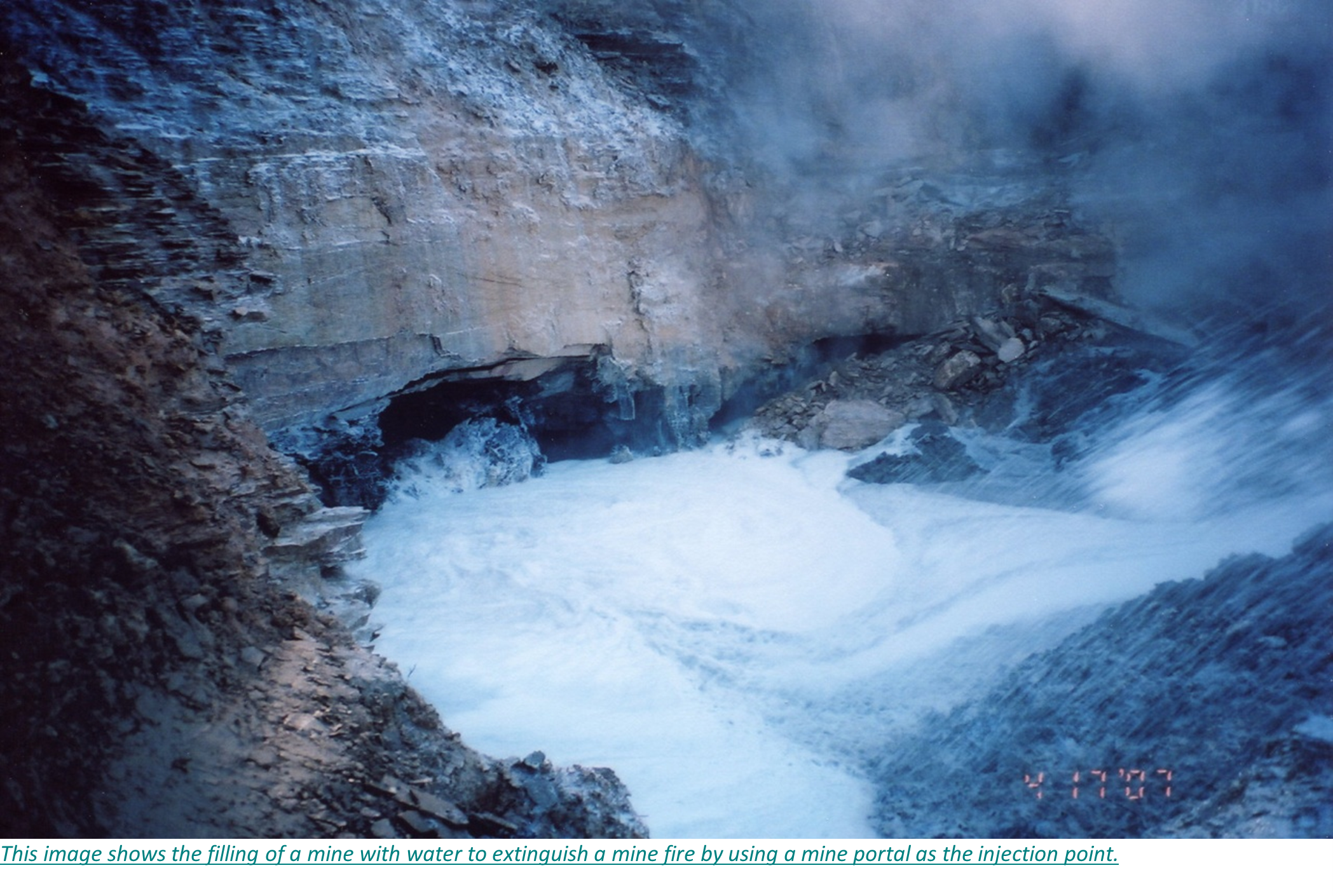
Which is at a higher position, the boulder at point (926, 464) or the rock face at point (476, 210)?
the rock face at point (476, 210)

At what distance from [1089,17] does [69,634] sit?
23.8 ft

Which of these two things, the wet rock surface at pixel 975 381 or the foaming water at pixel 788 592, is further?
the wet rock surface at pixel 975 381

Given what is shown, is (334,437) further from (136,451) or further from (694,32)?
(694,32)

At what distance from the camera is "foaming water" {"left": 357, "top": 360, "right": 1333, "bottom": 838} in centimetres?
333

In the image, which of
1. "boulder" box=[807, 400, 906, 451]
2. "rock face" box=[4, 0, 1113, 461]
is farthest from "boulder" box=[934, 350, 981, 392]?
"rock face" box=[4, 0, 1113, 461]

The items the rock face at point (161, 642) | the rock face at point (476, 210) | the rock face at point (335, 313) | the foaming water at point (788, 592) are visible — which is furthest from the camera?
the rock face at point (476, 210)

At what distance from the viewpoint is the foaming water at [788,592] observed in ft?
10.9

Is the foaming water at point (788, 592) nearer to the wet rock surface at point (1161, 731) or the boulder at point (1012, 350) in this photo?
the wet rock surface at point (1161, 731)

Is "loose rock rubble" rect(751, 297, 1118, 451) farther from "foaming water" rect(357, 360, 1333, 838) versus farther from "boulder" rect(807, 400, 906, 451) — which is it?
"foaming water" rect(357, 360, 1333, 838)

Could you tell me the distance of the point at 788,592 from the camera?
451 cm

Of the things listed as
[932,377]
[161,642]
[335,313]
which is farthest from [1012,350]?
[161,642]

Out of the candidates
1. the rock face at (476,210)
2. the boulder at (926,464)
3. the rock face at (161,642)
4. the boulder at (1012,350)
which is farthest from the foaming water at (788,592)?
the rock face at (476,210)

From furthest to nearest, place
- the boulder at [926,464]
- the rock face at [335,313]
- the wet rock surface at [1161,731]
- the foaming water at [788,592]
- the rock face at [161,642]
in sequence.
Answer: the boulder at [926,464] < the foaming water at [788,592] < the wet rock surface at [1161,731] < the rock face at [335,313] < the rock face at [161,642]

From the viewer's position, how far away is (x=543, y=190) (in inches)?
226
